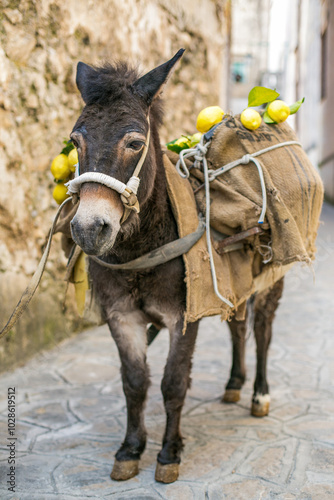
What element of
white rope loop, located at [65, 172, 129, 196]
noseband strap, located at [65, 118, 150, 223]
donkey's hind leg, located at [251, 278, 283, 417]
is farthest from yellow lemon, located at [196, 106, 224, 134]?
donkey's hind leg, located at [251, 278, 283, 417]

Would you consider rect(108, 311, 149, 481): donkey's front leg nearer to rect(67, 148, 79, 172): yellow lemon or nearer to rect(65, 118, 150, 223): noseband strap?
rect(65, 118, 150, 223): noseband strap

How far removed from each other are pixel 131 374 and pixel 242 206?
1.06m

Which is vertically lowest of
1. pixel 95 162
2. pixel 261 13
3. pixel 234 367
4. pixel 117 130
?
pixel 234 367

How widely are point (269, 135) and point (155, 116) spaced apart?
719 millimetres

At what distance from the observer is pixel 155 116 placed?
239 cm

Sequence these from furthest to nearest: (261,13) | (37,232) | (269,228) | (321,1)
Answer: (261,13)
(321,1)
(37,232)
(269,228)

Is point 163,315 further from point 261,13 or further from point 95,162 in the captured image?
point 261,13

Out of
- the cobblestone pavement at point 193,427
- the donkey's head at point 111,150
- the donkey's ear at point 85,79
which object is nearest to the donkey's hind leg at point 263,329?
the cobblestone pavement at point 193,427

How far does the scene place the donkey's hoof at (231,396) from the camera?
11.3 feet

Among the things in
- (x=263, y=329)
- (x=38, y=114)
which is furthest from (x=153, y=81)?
(x=38, y=114)

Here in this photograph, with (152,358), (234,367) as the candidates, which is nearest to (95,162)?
(234,367)

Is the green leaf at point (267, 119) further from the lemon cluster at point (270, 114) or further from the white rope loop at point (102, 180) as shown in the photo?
the white rope loop at point (102, 180)

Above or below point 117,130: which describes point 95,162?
below

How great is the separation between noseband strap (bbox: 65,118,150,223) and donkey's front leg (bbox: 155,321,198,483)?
0.71 m
